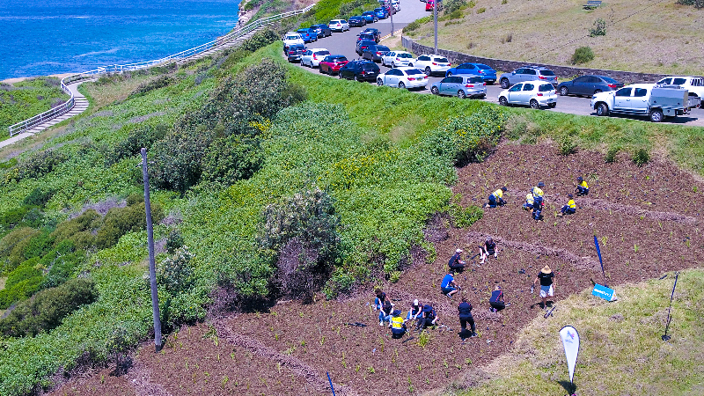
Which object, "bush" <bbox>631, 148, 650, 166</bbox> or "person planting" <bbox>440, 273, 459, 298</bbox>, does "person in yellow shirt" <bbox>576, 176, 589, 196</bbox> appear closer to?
"bush" <bbox>631, 148, 650, 166</bbox>

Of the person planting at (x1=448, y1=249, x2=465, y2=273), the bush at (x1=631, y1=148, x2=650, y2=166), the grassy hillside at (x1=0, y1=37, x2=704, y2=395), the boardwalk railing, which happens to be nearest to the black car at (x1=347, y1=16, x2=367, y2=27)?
the boardwalk railing

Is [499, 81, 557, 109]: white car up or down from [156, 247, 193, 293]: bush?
down

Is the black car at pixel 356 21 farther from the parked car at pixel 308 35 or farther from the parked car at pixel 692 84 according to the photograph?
the parked car at pixel 692 84

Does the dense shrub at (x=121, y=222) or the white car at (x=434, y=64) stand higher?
the dense shrub at (x=121, y=222)

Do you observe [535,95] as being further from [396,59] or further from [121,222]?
[121,222]

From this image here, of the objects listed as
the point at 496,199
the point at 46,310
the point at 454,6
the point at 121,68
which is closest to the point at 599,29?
the point at 454,6

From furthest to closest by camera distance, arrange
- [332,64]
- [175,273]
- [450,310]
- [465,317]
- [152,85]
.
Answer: [152,85] < [332,64] < [175,273] < [450,310] < [465,317]

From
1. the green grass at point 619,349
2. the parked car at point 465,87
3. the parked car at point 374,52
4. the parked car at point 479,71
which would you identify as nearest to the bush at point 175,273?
the green grass at point 619,349
